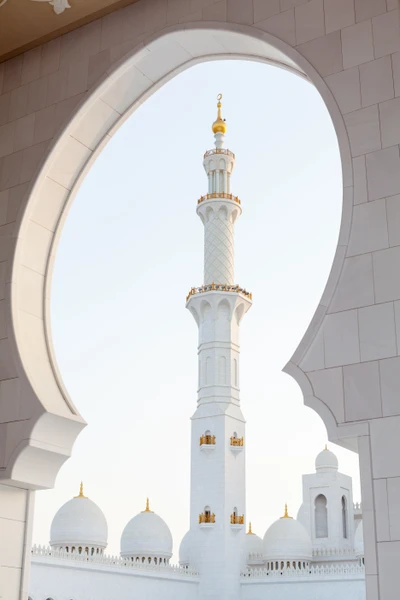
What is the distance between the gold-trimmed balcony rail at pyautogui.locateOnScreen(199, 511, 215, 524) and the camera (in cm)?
1703

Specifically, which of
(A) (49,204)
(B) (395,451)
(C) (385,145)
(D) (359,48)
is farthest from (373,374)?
(A) (49,204)

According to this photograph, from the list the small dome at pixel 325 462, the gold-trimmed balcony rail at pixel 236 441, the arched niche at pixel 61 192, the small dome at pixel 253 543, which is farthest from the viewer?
the small dome at pixel 325 462

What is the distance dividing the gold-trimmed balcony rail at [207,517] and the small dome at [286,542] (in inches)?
64.2

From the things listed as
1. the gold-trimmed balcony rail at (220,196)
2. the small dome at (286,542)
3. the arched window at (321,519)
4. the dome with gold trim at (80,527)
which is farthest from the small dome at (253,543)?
the gold-trimmed balcony rail at (220,196)

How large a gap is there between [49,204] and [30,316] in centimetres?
54

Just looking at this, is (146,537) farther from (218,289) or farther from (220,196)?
(220,196)

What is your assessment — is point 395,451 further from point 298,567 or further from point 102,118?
point 298,567

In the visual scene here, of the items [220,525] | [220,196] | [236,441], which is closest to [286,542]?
[220,525]

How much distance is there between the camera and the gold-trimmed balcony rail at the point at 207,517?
17.0m

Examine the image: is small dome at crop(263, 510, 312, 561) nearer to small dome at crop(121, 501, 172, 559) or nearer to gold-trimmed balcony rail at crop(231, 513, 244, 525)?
gold-trimmed balcony rail at crop(231, 513, 244, 525)

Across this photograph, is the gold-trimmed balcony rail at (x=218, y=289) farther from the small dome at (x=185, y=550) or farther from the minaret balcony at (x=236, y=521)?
the small dome at (x=185, y=550)

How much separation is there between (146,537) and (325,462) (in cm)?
573

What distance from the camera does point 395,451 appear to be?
2.24m

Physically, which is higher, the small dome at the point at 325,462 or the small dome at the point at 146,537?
the small dome at the point at 325,462
